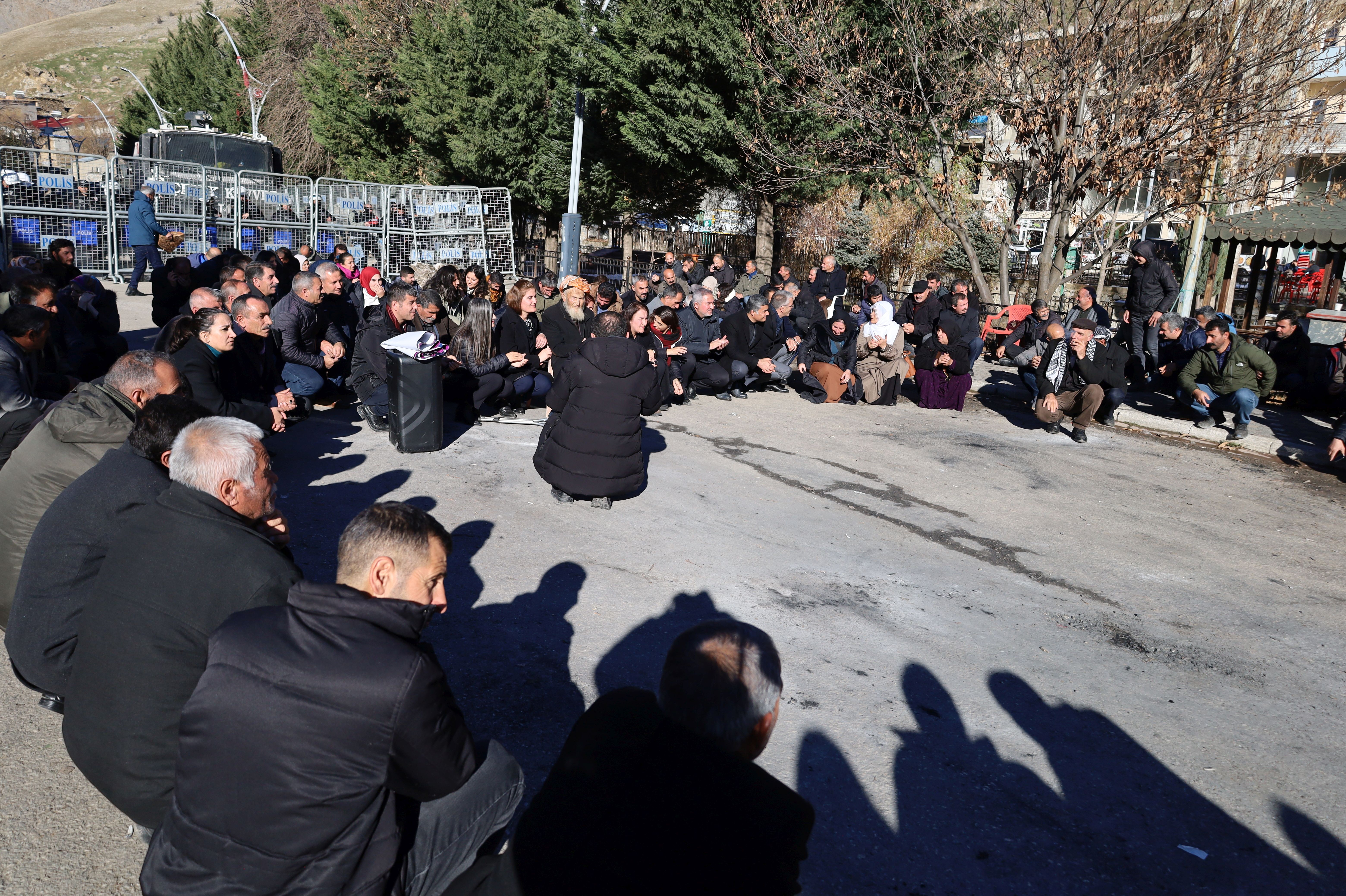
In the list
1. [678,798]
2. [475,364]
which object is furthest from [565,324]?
[678,798]

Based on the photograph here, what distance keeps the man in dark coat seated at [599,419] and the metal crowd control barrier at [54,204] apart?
1329cm

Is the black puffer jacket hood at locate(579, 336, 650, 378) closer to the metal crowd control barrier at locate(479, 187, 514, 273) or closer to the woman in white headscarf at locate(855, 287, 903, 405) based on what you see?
the woman in white headscarf at locate(855, 287, 903, 405)

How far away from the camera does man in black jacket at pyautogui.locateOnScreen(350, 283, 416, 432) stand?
855cm

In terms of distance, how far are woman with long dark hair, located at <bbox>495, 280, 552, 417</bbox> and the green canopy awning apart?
13789mm

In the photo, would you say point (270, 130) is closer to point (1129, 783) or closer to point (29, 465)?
point (29, 465)

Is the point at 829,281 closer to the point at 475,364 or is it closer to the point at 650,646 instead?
the point at 475,364

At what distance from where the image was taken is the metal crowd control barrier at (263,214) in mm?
18141

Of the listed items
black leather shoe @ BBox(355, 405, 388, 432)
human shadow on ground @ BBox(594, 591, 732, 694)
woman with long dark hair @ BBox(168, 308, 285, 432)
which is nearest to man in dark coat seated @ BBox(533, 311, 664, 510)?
human shadow on ground @ BBox(594, 591, 732, 694)

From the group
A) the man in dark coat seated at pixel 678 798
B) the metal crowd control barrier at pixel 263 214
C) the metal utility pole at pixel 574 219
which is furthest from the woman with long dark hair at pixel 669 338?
the metal crowd control barrier at pixel 263 214

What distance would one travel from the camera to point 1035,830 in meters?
3.58

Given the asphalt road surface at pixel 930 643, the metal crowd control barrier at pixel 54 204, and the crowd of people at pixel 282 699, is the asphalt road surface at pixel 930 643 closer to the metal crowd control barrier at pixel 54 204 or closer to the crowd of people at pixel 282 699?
the crowd of people at pixel 282 699

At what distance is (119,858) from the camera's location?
307 cm

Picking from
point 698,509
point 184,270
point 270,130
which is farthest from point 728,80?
point 270,130

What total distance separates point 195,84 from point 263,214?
35661mm
